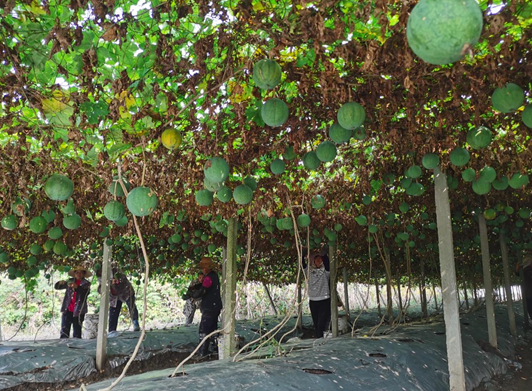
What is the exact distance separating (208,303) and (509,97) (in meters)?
6.70

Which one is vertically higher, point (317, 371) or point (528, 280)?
point (528, 280)

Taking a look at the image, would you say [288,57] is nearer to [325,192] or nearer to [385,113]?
[385,113]

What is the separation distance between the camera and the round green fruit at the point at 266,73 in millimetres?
2727

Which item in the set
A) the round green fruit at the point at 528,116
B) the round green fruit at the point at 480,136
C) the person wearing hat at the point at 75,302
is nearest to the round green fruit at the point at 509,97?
the round green fruit at the point at 528,116

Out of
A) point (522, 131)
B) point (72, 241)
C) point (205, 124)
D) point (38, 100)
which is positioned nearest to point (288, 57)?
point (205, 124)

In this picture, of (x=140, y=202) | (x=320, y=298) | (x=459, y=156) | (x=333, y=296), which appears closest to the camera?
(x=140, y=202)

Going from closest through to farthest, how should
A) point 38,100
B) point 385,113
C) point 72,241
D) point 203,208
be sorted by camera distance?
point 38,100, point 385,113, point 203,208, point 72,241

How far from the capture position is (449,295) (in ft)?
14.8

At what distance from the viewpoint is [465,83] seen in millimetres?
3416

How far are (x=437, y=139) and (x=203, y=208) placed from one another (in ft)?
12.2

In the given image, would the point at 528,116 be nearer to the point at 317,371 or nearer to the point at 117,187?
the point at 317,371

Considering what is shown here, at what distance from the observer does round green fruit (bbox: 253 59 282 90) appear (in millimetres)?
2727

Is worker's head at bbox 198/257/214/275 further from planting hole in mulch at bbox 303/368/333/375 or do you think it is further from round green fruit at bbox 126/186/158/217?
round green fruit at bbox 126/186/158/217

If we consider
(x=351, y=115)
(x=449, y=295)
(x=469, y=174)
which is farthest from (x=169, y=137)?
(x=469, y=174)
